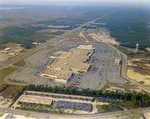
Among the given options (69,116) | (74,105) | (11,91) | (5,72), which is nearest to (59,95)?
(74,105)

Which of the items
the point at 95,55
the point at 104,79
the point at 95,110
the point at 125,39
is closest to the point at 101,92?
the point at 95,110

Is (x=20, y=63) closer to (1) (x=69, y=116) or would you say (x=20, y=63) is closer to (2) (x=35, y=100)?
(2) (x=35, y=100)

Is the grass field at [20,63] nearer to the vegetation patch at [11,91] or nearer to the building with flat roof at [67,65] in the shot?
the building with flat roof at [67,65]

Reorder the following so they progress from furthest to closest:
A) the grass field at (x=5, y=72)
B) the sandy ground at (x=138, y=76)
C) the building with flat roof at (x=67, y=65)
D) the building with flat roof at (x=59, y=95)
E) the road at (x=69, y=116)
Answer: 1. the grass field at (x=5, y=72)
2. the building with flat roof at (x=67, y=65)
3. the sandy ground at (x=138, y=76)
4. the building with flat roof at (x=59, y=95)
5. the road at (x=69, y=116)

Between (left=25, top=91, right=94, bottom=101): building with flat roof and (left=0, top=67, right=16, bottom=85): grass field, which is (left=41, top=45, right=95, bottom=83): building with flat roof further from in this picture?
(left=0, top=67, right=16, bottom=85): grass field

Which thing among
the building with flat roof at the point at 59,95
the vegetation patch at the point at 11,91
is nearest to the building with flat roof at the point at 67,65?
the building with flat roof at the point at 59,95

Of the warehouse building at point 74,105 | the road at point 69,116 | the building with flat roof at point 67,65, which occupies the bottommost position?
the road at point 69,116

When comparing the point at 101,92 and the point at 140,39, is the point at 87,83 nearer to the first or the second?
the point at 101,92

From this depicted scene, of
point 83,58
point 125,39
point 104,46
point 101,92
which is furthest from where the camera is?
point 125,39
